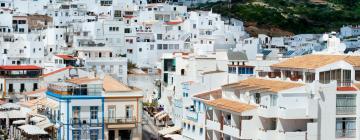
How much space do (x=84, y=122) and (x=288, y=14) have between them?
290 feet

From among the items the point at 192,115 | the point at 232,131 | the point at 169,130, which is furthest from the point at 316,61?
the point at 169,130

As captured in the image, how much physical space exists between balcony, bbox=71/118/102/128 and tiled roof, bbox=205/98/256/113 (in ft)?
19.5

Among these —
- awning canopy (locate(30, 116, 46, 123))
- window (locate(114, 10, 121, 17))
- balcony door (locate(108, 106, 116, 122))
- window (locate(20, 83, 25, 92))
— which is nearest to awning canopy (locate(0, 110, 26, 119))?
awning canopy (locate(30, 116, 46, 123))

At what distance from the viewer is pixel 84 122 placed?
132ft

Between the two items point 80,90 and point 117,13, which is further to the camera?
point 117,13

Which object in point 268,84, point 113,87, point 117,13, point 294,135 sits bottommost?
point 294,135

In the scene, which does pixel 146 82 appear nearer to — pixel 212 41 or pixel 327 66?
pixel 212 41

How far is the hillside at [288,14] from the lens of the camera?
117m

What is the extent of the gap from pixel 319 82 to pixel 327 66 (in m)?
0.93

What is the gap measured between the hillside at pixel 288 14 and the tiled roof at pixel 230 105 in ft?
229

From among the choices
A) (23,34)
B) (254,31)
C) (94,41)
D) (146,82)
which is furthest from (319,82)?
(254,31)

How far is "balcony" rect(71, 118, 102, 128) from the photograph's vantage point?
40.0 meters

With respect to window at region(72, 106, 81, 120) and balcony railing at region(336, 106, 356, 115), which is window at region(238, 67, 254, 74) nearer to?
window at region(72, 106, 81, 120)

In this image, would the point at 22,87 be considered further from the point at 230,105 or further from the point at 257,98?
the point at 257,98
